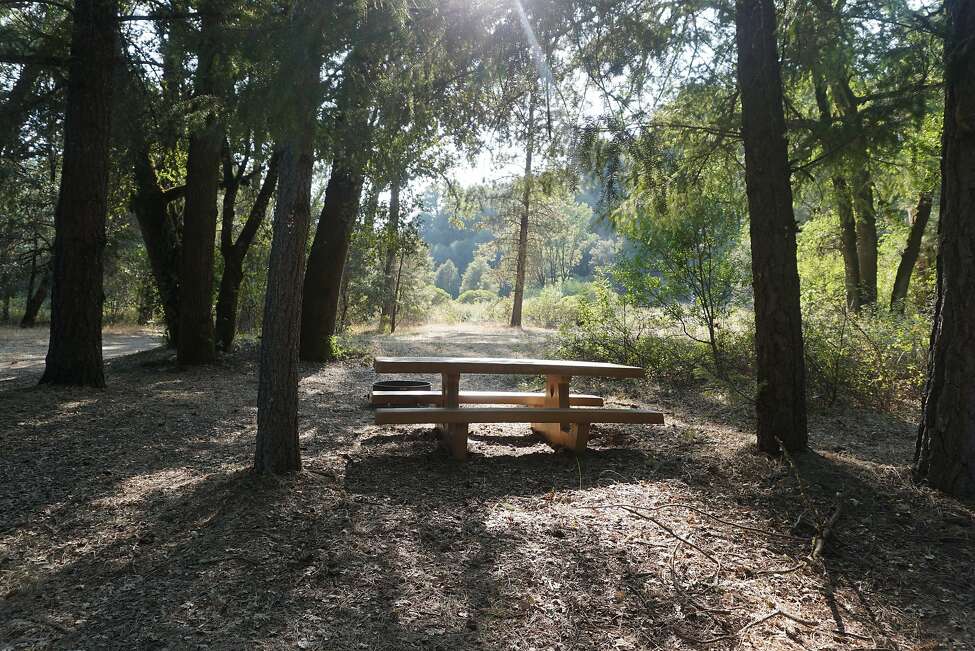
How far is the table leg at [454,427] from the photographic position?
14.8 ft

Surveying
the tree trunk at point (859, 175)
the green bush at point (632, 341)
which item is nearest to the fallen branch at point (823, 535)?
the tree trunk at point (859, 175)

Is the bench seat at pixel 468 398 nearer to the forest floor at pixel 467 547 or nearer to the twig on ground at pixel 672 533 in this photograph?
the forest floor at pixel 467 547

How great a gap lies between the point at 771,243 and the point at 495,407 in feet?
7.93

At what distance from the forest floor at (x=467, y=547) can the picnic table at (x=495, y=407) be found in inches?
9.1

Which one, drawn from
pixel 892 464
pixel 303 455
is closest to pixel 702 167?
pixel 892 464

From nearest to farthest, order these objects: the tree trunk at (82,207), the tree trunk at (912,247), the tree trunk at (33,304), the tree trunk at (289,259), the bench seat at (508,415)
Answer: the tree trunk at (289,259)
the bench seat at (508,415)
the tree trunk at (82,207)
the tree trunk at (912,247)
the tree trunk at (33,304)

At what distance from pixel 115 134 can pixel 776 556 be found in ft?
29.5

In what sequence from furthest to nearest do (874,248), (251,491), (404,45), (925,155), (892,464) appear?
(874,248) → (925,155) → (892,464) → (404,45) → (251,491)

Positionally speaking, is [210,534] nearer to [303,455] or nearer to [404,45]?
[303,455]

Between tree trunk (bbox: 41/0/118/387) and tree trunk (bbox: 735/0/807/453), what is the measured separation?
6607mm

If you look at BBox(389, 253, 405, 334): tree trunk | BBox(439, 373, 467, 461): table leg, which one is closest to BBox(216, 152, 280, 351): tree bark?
BBox(439, 373, 467, 461): table leg

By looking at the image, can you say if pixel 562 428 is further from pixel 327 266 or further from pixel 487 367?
pixel 327 266

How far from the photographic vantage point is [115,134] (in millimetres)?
7887

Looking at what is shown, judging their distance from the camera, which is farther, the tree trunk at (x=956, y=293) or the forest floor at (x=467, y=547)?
the tree trunk at (x=956, y=293)
